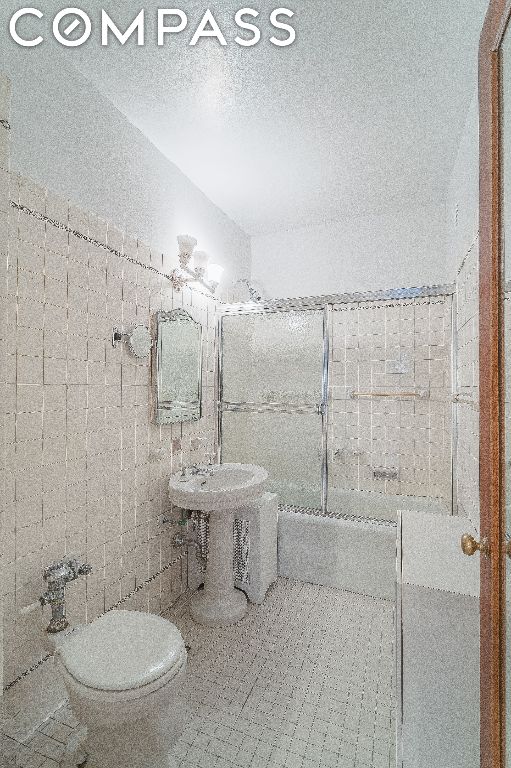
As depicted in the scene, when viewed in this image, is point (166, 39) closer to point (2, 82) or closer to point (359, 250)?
point (2, 82)

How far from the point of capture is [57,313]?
174 cm

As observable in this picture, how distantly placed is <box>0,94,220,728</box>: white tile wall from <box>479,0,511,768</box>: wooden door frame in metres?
1.32

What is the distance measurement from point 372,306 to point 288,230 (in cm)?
110

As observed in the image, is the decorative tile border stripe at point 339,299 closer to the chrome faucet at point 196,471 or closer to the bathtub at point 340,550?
the chrome faucet at point 196,471

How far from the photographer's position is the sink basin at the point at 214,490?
2137mm

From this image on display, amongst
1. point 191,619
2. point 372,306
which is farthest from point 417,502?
point 191,619

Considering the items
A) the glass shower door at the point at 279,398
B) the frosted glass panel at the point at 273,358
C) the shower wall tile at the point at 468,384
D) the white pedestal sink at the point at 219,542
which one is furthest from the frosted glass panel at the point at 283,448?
the shower wall tile at the point at 468,384

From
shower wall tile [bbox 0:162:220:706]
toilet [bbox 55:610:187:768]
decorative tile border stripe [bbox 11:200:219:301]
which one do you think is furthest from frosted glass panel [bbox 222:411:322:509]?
toilet [bbox 55:610:187:768]

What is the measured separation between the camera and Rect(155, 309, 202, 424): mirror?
2383 mm

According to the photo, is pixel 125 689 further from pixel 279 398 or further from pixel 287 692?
pixel 279 398

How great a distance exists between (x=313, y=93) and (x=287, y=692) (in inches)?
118

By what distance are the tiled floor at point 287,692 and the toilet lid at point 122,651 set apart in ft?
1.64

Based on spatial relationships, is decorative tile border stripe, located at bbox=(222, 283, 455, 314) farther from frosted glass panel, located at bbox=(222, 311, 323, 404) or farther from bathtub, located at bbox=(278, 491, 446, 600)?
bathtub, located at bbox=(278, 491, 446, 600)

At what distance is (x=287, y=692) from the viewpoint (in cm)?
182
